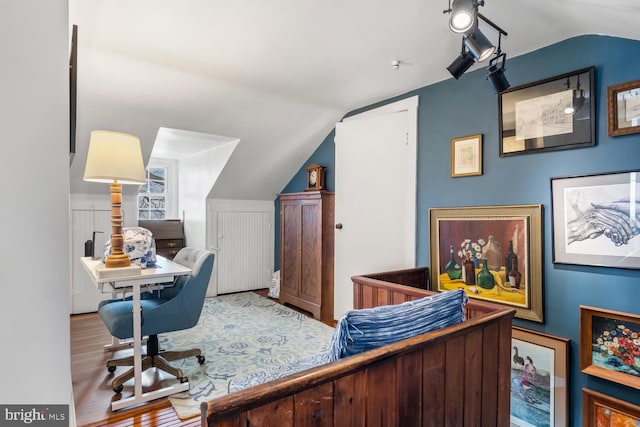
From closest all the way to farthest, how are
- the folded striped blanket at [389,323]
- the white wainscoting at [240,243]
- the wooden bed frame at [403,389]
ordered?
the wooden bed frame at [403,389], the folded striped blanket at [389,323], the white wainscoting at [240,243]

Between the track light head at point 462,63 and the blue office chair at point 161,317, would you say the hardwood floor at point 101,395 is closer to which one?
the blue office chair at point 161,317

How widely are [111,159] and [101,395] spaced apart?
156 centimetres

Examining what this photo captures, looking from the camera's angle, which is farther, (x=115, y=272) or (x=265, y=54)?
(x=265, y=54)

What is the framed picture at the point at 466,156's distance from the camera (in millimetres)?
2586

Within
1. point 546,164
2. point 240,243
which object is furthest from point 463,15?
point 240,243

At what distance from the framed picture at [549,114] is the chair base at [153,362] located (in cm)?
279

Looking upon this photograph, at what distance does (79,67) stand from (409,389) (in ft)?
9.82

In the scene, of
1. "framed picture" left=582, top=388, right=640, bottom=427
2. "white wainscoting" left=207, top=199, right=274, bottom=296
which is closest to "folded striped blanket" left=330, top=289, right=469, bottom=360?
"framed picture" left=582, top=388, right=640, bottom=427

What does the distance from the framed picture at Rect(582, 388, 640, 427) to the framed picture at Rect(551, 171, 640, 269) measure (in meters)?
0.75

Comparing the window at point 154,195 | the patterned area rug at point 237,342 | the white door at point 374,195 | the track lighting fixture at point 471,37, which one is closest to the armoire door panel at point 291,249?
the patterned area rug at point 237,342

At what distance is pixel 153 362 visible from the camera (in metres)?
2.49

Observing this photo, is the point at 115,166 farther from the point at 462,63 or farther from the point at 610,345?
the point at 610,345

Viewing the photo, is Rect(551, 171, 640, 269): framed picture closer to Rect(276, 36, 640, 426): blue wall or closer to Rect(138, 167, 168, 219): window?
Rect(276, 36, 640, 426): blue wall

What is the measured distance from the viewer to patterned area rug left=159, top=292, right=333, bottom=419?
2367 mm
